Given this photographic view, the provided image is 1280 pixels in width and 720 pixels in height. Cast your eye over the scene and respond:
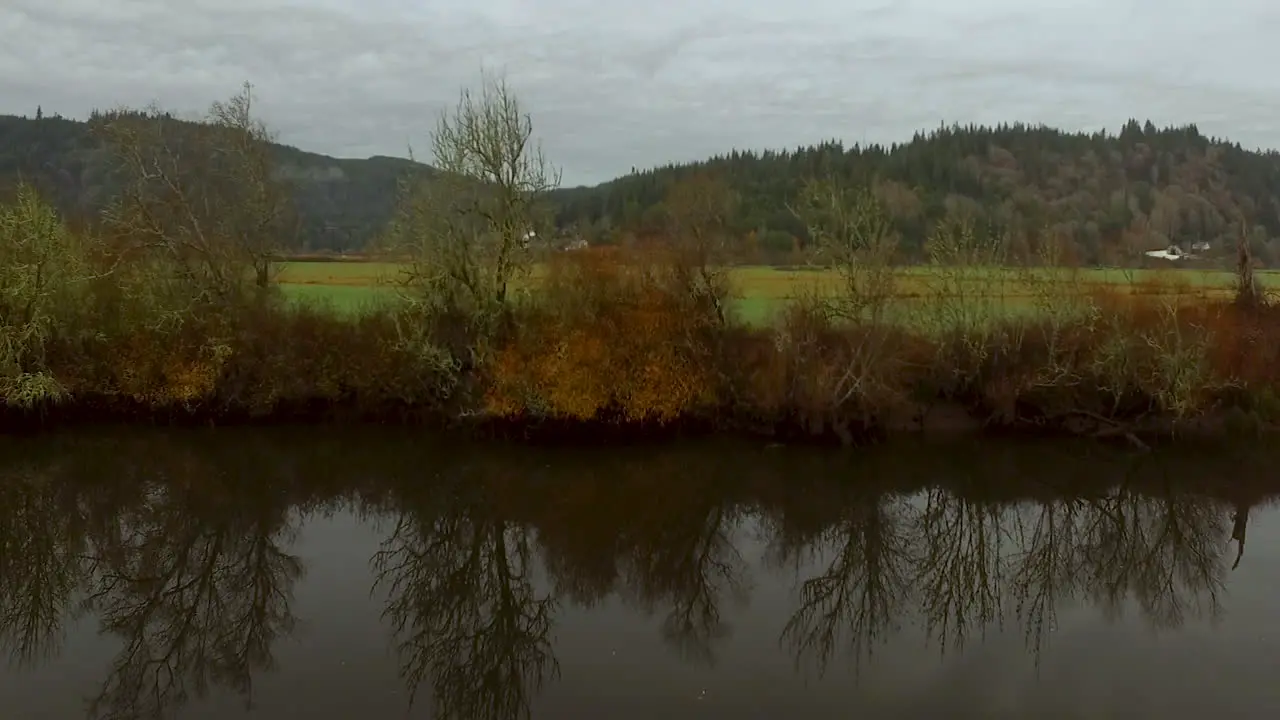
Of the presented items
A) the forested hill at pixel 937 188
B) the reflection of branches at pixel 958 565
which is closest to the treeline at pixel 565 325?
the forested hill at pixel 937 188

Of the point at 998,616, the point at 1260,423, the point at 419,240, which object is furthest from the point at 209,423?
the point at 1260,423

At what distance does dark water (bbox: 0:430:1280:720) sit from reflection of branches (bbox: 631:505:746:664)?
0.23ft

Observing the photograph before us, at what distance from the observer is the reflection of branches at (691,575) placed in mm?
14469

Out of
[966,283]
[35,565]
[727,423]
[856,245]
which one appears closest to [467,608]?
[35,565]

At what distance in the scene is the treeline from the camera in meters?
27.1

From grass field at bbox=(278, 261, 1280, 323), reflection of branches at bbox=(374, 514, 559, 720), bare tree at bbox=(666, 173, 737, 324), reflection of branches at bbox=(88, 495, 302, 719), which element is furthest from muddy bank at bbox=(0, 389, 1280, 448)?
reflection of branches at bbox=(88, 495, 302, 719)

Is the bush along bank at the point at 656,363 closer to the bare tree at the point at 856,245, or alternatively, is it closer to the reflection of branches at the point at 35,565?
the bare tree at the point at 856,245

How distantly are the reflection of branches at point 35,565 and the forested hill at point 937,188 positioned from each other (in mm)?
13879

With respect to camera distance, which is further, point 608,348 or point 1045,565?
point 608,348

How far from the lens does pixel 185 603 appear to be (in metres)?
15.4

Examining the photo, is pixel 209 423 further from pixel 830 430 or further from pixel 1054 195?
pixel 1054 195

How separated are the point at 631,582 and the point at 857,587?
452cm

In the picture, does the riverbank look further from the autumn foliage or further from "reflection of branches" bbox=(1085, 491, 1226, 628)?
"reflection of branches" bbox=(1085, 491, 1226, 628)

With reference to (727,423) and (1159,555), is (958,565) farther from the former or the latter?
(727,423)
